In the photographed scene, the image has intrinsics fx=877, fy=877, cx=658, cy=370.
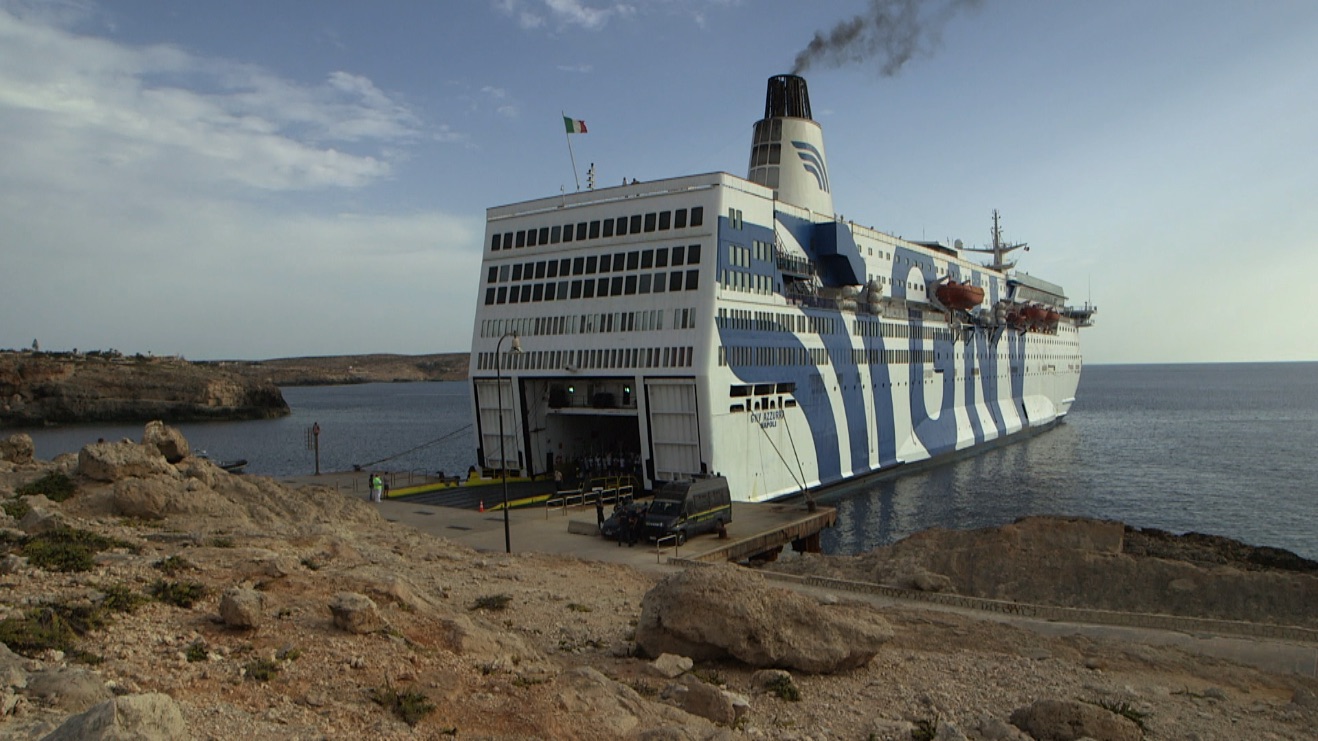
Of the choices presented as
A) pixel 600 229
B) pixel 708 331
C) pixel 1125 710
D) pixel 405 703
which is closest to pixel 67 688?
pixel 405 703

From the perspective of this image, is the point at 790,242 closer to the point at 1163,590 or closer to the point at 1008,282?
the point at 1163,590

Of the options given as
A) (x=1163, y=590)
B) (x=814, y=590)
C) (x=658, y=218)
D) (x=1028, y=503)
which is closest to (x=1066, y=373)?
(x=1028, y=503)

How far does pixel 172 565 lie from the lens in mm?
12703

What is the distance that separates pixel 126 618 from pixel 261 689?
273 centimetres

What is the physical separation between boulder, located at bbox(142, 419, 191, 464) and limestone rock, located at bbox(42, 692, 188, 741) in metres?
18.2

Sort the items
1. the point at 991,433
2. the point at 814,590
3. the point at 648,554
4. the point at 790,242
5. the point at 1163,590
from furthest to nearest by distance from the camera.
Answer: the point at 991,433
the point at 790,242
the point at 648,554
the point at 1163,590
the point at 814,590

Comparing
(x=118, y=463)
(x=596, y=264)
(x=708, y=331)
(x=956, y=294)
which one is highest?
(x=596, y=264)

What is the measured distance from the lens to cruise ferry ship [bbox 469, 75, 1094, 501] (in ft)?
121

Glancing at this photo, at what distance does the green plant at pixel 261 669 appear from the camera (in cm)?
904

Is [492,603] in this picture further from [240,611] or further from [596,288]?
[596,288]

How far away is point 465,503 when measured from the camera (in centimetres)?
3491

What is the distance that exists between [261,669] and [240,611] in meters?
1.41

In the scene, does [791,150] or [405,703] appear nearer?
[405,703]

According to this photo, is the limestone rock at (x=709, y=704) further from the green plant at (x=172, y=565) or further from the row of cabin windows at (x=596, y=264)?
the row of cabin windows at (x=596, y=264)
